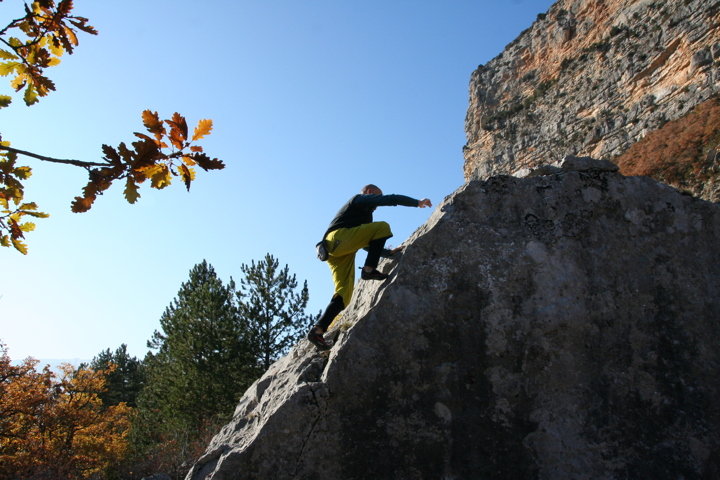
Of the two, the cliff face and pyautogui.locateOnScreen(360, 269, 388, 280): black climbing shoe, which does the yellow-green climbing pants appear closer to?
pyautogui.locateOnScreen(360, 269, 388, 280): black climbing shoe

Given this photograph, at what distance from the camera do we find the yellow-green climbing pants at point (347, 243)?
12.9ft

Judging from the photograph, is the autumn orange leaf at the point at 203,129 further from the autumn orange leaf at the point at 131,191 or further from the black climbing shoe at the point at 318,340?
the black climbing shoe at the point at 318,340

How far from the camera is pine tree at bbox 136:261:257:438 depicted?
15.0 meters

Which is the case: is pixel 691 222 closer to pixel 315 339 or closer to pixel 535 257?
pixel 535 257

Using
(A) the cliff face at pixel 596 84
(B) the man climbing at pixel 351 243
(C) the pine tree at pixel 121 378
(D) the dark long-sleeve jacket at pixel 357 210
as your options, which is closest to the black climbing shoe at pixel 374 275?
(B) the man climbing at pixel 351 243

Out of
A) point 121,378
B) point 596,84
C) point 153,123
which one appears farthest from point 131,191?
point 121,378

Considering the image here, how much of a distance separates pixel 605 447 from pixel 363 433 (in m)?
1.47

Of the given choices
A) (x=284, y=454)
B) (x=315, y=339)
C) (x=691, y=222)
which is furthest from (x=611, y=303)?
(x=284, y=454)

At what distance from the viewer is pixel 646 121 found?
21.9 metres

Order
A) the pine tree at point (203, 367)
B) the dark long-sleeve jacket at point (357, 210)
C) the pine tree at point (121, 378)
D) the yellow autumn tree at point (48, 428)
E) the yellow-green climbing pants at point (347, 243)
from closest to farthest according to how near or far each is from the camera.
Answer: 1. the yellow-green climbing pants at point (347, 243)
2. the dark long-sleeve jacket at point (357, 210)
3. the yellow autumn tree at point (48, 428)
4. the pine tree at point (203, 367)
5. the pine tree at point (121, 378)

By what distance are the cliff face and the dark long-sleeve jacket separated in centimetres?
1498

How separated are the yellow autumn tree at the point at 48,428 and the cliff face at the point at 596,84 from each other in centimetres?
1909

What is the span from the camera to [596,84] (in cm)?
2655

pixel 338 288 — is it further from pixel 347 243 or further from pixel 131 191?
pixel 131 191
